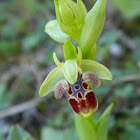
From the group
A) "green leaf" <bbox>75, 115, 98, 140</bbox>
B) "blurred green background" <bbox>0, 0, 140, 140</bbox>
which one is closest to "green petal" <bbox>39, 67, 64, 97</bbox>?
"green leaf" <bbox>75, 115, 98, 140</bbox>

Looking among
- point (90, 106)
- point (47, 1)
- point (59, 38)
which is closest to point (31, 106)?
point (59, 38)

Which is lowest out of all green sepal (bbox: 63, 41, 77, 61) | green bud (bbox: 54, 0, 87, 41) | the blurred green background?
the blurred green background

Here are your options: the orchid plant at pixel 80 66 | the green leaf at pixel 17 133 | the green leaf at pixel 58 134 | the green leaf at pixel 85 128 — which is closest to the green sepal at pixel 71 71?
the orchid plant at pixel 80 66

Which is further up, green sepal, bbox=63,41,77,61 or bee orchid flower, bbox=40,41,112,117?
green sepal, bbox=63,41,77,61

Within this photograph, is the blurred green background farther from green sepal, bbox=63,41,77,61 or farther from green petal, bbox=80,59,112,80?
green sepal, bbox=63,41,77,61

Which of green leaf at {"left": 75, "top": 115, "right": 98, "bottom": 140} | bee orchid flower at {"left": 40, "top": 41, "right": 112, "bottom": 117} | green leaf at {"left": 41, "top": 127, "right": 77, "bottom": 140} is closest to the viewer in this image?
bee orchid flower at {"left": 40, "top": 41, "right": 112, "bottom": 117}

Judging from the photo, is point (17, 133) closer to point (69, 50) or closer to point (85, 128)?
point (85, 128)

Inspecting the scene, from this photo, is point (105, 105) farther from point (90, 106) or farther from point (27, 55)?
point (27, 55)

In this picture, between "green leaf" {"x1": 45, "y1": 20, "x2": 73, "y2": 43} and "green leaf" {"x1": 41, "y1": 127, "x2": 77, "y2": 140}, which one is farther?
"green leaf" {"x1": 41, "y1": 127, "x2": 77, "y2": 140}

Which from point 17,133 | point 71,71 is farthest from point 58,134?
point 71,71
